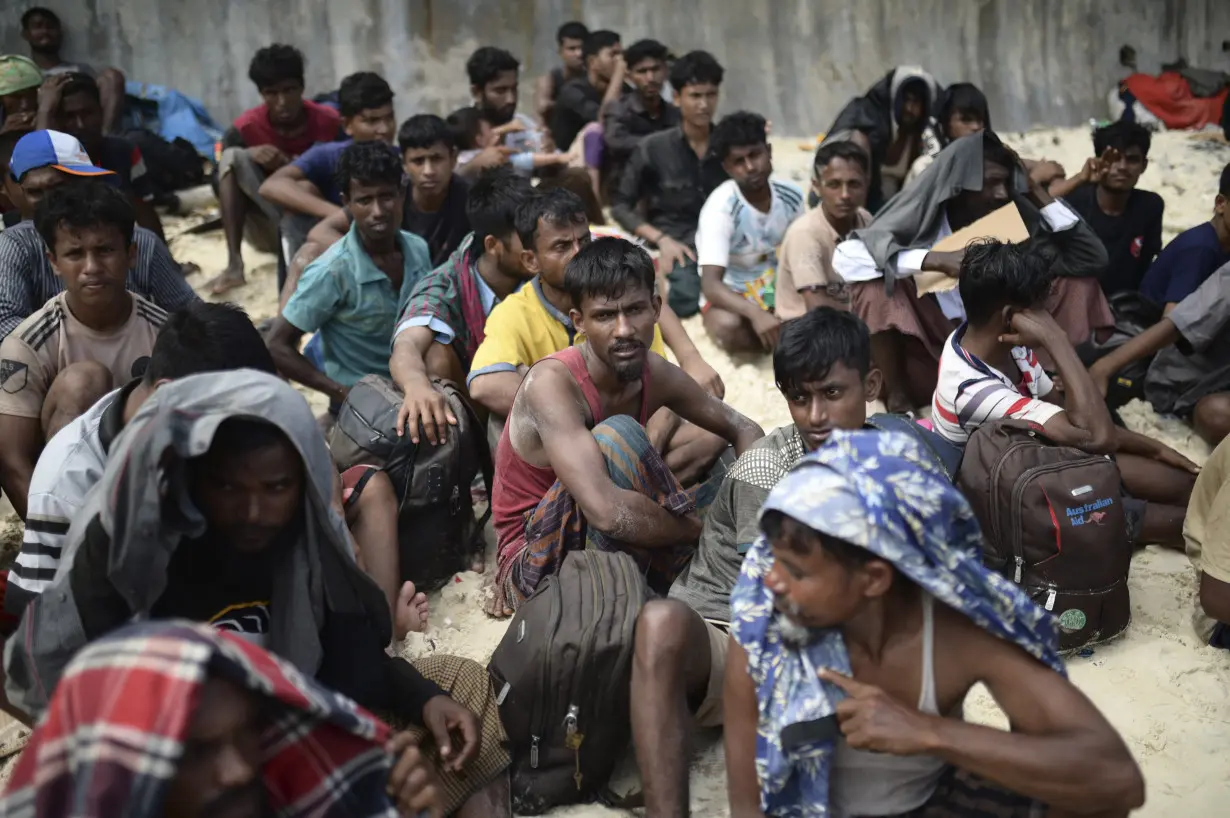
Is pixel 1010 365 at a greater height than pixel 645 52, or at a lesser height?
lesser

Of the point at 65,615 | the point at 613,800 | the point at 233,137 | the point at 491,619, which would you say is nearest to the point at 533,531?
the point at 491,619

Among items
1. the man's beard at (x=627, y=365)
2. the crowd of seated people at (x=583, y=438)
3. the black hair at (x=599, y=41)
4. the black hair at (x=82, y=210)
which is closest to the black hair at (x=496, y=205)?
the crowd of seated people at (x=583, y=438)

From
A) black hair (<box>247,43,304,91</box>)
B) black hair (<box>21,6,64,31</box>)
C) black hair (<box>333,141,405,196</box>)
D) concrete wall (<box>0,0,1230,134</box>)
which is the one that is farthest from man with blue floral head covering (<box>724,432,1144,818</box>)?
black hair (<box>21,6,64,31</box>)

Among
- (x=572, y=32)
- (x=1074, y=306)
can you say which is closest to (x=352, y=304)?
(x=1074, y=306)

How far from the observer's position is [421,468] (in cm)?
359

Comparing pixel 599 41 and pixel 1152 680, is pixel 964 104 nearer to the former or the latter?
pixel 599 41

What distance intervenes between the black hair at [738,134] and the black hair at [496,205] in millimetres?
1550

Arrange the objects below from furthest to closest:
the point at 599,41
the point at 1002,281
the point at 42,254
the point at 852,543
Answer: the point at 599,41 < the point at 42,254 < the point at 1002,281 < the point at 852,543

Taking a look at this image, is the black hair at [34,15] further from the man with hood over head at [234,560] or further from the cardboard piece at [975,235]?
the man with hood over head at [234,560]

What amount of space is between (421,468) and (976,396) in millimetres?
1770

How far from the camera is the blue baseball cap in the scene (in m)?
4.53

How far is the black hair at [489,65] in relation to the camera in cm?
709

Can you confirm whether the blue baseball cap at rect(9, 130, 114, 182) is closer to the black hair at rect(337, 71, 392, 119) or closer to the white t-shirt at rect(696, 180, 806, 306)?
the black hair at rect(337, 71, 392, 119)

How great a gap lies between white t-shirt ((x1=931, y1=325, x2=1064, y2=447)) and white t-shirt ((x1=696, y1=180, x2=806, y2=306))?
6.78 ft
